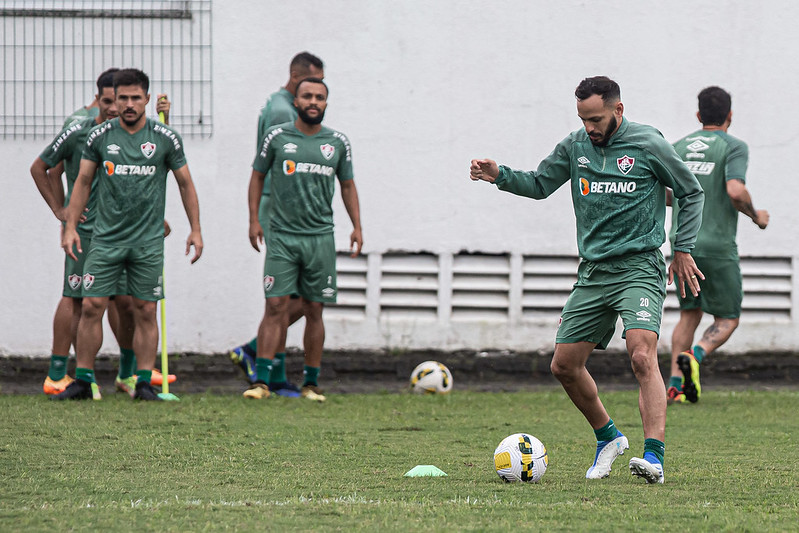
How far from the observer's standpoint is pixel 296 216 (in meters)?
9.44

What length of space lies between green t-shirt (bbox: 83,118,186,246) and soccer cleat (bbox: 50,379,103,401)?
3.39 feet

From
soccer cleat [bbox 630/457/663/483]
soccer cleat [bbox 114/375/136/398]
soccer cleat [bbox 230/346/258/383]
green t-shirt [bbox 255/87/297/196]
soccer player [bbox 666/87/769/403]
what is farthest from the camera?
soccer cleat [bbox 230/346/258/383]

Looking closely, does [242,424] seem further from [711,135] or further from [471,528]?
[711,135]

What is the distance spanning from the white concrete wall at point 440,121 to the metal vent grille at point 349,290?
0.47 feet

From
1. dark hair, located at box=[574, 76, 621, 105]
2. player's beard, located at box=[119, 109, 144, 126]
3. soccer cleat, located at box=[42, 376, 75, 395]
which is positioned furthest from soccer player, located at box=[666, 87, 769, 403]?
soccer cleat, located at box=[42, 376, 75, 395]

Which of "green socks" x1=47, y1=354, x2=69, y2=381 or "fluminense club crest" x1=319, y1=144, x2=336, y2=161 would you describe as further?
"fluminense club crest" x1=319, y1=144, x2=336, y2=161

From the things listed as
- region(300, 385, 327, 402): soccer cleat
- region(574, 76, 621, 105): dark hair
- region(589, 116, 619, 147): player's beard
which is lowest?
region(300, 385, 327, 402): soccer cleat

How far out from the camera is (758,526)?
14.4 feet

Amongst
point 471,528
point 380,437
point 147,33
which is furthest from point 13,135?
point 471,528

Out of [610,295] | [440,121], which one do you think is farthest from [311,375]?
[610,295]

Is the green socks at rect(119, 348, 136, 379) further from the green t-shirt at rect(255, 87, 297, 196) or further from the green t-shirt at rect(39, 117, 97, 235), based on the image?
the green t-shirt at rect(255, 87, 297, 196)

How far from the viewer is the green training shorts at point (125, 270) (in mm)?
8914

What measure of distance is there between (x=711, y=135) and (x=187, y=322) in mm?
5494

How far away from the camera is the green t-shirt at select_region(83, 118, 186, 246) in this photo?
29.5 ft
